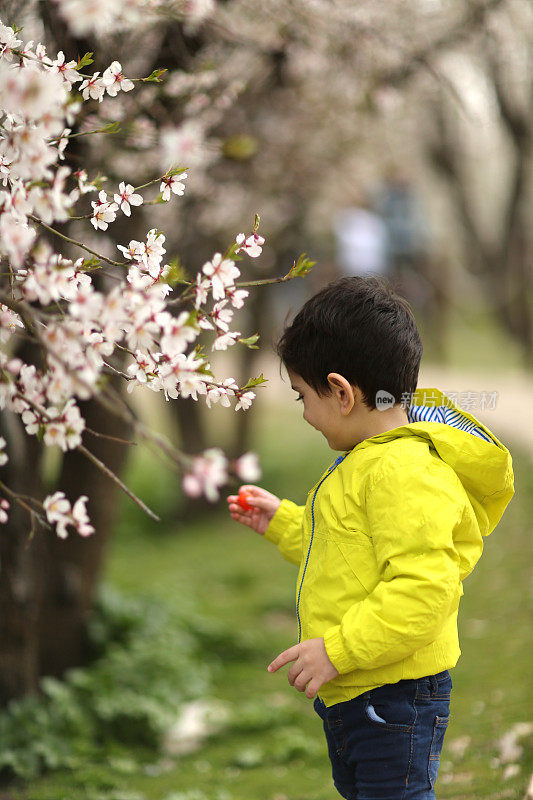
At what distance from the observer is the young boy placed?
1.86 metres

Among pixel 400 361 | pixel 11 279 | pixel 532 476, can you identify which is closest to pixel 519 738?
pixel 400 361

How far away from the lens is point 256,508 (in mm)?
2412

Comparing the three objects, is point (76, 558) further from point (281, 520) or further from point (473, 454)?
point (473, 454)

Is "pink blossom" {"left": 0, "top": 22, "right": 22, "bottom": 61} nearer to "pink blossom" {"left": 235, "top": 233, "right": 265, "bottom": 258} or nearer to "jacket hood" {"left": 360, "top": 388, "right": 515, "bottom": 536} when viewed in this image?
"pink blossom" {"left": 235, "top": 233, "right": 265, "bottom": 258}

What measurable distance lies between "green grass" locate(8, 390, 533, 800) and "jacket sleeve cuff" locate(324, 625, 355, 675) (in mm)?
1298

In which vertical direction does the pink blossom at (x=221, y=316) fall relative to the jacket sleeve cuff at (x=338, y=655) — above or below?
above

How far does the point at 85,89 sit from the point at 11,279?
57 cm

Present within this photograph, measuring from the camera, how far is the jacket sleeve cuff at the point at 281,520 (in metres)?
2.38

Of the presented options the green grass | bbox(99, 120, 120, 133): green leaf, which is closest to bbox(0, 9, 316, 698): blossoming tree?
bbox(99, 120, 120, 133): green leaf

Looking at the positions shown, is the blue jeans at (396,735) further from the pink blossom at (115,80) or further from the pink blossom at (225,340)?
the pink blossom at (115,80)

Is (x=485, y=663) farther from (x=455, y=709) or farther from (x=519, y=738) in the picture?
(x=519, y=738)

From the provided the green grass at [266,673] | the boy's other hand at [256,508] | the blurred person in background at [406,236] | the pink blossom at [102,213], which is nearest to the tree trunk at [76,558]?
the green grass at [266,673]

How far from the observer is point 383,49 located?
5125 millimetres

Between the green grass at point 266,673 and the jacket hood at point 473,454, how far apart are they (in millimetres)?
1279
